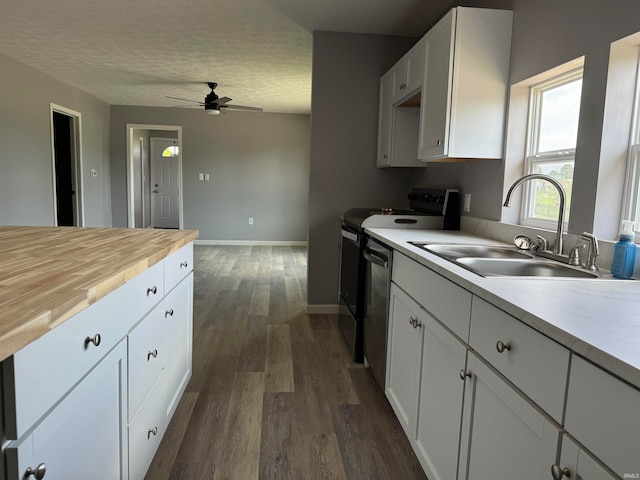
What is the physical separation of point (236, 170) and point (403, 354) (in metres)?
6.15

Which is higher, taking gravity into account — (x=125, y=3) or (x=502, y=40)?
(x=125, y=3)

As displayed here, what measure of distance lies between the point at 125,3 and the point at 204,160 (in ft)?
14.3

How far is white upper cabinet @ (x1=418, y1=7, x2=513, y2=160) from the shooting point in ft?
7.32

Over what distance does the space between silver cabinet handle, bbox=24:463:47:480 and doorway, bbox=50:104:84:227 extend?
245 inches

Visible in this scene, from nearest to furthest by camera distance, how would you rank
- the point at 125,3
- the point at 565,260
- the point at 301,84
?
the point at 565,260 → the point at 125,3 → the point at 301,84

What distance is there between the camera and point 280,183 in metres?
7.64

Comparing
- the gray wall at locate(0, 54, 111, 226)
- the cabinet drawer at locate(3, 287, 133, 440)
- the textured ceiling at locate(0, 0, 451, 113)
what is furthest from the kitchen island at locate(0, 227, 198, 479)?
the gray wall at locate(0, 54, 111, 226)

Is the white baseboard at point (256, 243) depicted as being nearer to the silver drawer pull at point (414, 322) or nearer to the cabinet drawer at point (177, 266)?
the cabinet drawer at point (177, 266)

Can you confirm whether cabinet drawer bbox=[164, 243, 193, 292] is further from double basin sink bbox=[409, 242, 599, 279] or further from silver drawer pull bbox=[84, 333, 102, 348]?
double basin sink bbox=[409, 242, 599, 279]

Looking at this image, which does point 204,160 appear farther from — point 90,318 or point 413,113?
point 90,318

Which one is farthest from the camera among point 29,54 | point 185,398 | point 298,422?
point 29,54

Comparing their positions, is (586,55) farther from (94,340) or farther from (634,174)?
(94,340)

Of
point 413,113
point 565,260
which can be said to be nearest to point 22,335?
point 565,260

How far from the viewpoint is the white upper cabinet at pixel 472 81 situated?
223 cm
